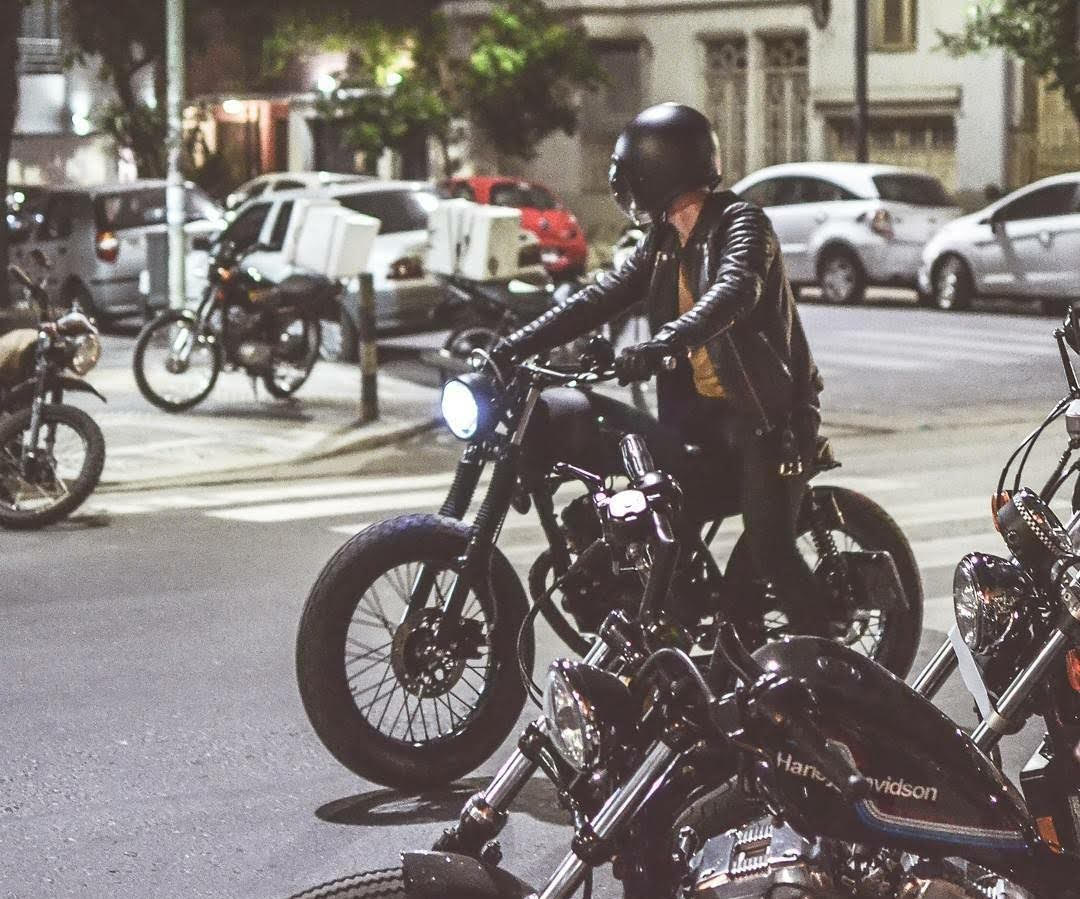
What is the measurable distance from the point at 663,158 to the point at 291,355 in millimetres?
10082

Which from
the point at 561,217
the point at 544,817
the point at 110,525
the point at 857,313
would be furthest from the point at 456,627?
the point at 561,217

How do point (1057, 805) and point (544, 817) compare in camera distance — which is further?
point (544, 817)

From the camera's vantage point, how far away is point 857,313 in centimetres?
2314

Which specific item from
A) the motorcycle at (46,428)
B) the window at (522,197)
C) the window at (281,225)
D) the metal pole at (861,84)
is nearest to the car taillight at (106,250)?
the window at (281,225)

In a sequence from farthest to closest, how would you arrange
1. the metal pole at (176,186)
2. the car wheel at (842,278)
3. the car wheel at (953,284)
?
the car wheel at (842,278) → the car wheel at (953,284) → the metal pole at (176,186)

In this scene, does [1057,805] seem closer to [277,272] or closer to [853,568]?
[853,568]

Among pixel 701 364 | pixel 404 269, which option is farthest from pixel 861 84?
pixel 701 364

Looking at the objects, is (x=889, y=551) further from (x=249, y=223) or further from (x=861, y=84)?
(x=861, y=84)

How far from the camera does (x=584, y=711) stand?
125 inches

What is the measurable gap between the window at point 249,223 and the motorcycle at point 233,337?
3084mm

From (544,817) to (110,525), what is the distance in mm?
5212

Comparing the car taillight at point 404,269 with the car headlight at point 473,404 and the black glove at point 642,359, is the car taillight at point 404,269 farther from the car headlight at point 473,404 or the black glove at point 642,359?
the black glove at point 642,359

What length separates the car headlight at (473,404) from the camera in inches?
218

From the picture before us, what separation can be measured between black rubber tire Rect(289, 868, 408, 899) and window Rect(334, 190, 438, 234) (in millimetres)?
15958
